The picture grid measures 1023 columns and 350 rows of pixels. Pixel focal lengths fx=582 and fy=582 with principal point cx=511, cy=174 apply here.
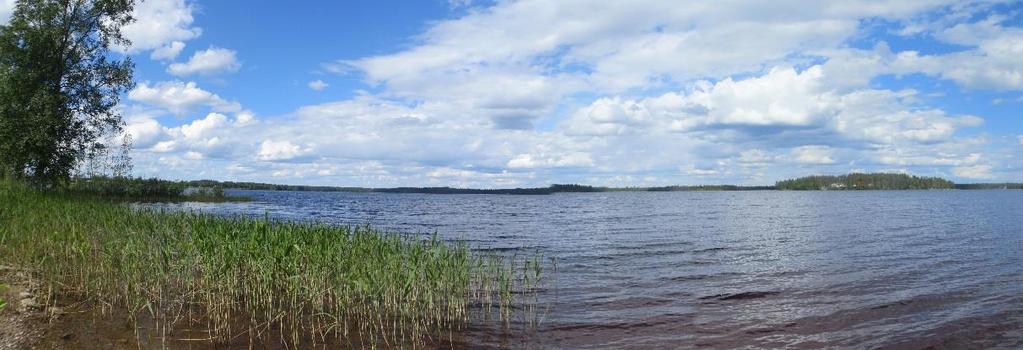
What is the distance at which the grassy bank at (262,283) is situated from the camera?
39.5ft

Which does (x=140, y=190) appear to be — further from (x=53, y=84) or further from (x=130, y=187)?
(x=53, y=84)

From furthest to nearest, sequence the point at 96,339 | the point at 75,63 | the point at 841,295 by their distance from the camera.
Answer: the point at 75,63, the point at 841,295, the point at 96,339

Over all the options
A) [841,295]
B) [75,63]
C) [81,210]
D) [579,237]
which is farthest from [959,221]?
[75,63]

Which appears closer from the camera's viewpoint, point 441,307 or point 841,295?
point 441,307

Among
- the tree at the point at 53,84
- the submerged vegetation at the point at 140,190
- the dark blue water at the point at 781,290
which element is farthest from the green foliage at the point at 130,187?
the dark blue water at the point at 781,290

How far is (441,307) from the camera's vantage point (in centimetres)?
1452

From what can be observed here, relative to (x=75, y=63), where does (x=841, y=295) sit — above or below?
below

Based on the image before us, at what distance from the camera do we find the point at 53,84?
3288cm

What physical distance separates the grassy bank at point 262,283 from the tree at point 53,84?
65.4 feet

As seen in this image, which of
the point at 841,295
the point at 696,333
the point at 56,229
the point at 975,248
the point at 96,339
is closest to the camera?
the point at 96,339

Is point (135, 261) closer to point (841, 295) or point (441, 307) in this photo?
point (441, 307)

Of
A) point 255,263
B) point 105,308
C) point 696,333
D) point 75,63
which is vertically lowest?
point 696,333

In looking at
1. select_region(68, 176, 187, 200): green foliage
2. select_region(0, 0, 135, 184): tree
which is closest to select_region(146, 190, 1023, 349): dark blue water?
select_region(0, 0, 135, 184): tree

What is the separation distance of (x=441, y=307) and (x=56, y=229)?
10823mm
